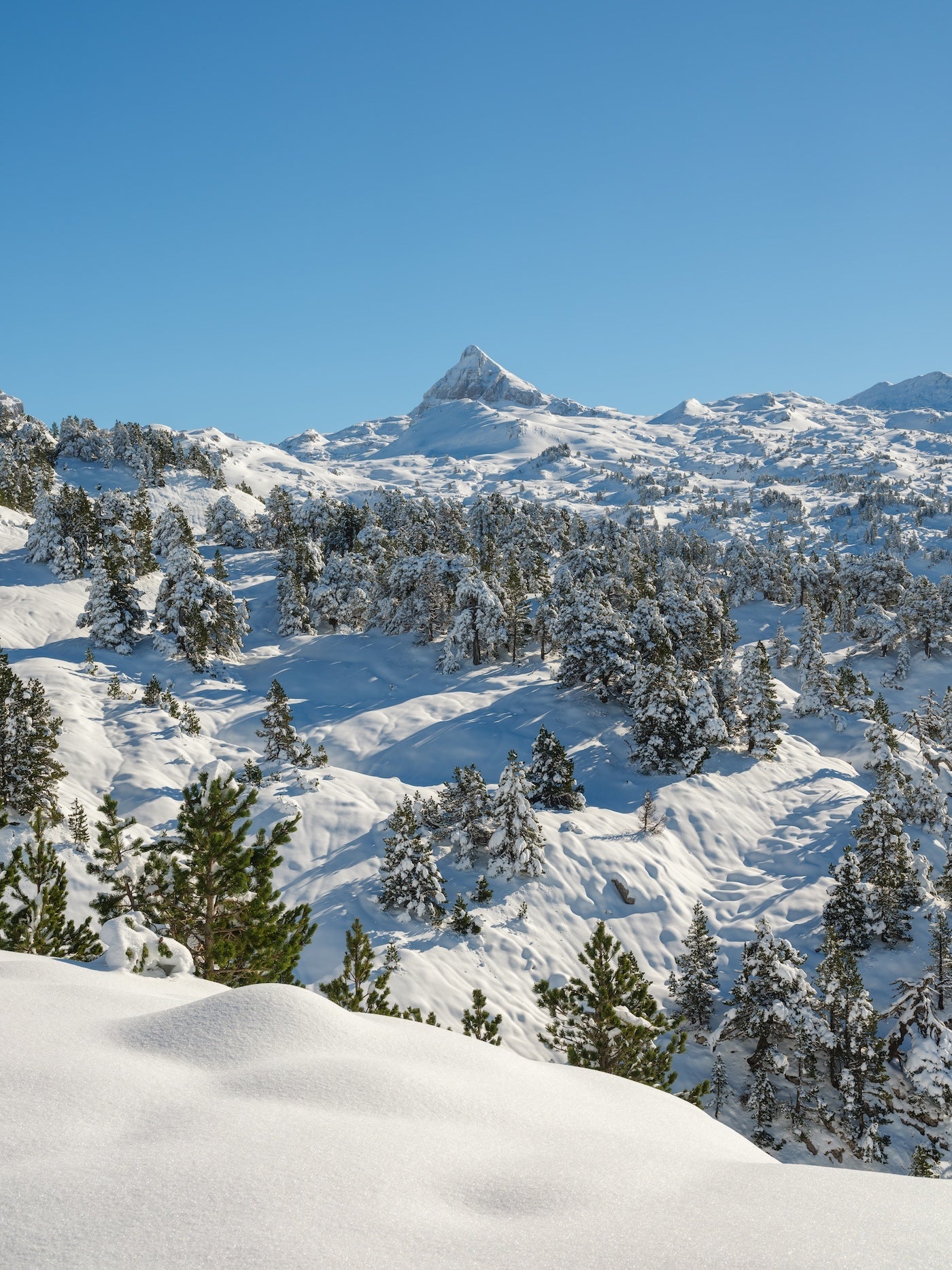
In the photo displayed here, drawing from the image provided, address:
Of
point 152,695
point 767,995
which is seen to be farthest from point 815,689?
point 152,695

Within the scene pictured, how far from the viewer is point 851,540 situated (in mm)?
181250

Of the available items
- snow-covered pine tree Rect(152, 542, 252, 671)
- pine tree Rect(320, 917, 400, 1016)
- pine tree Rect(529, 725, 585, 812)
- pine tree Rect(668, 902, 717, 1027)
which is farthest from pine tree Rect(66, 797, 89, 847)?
snow-covered pine tree Rect(152, 542, 252, 671)

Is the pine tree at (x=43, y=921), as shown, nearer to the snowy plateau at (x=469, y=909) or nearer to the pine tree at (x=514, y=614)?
the snowy plateau at (x=469, y=909)

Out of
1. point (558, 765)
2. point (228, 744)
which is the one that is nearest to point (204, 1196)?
point (558, 765)

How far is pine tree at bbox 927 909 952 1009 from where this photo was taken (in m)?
27.2

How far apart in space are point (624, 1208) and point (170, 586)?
58722 mm

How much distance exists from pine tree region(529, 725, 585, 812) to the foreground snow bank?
2949cm

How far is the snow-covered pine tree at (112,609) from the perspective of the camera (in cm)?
5328

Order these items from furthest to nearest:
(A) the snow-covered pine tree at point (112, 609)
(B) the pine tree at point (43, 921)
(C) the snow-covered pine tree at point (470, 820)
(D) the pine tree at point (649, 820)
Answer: (A) the snow-covered pine tree at point (112, 609), (D) the pine tree at point (649, 820), (C) the snow-covered pine tree at point (470, 820), (B) the pine tree at point (43, 921)

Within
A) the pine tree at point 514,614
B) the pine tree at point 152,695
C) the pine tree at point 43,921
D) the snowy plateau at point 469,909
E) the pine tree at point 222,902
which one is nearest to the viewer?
the snowy plateau at point 469,909

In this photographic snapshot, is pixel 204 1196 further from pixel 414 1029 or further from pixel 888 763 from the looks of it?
pixel 888 763

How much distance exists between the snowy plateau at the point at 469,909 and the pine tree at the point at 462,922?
644mm

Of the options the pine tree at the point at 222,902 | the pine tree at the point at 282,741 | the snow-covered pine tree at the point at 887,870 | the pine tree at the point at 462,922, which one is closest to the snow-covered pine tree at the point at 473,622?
the pine tree at the point at 282,741

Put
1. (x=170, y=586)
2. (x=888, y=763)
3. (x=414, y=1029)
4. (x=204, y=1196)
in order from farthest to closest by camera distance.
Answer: (x=170, y=586), (x=888, y=763), (x=414, y=1029), (x=204, y=1196)
